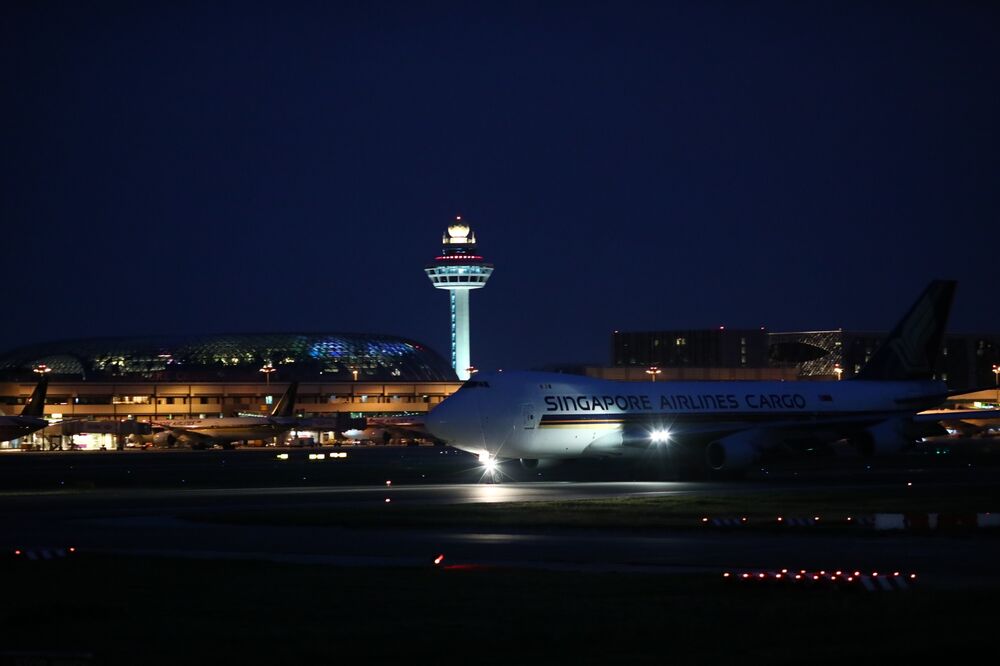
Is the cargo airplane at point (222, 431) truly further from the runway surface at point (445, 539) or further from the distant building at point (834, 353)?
the runway surface at point (445, 539)

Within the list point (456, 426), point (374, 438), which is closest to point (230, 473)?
point (456, 426)

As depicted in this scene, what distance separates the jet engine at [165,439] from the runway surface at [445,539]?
8624cm

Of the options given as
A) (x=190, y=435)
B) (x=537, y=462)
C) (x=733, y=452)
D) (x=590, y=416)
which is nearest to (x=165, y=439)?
(x=190, y=435)

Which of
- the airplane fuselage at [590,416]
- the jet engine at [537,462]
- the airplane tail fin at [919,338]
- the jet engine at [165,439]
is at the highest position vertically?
the airplane tail fin at [919,338]

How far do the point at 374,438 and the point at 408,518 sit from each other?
107 meters

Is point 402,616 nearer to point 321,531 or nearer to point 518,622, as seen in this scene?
point 518,622

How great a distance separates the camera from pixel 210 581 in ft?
77.7

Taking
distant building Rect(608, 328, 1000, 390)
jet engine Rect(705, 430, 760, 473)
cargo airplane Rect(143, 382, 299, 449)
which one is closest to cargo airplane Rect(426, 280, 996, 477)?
jet engine Rect(705, 430, 760, 473)

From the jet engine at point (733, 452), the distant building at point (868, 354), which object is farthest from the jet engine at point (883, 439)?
the distant building at point (868, 354)

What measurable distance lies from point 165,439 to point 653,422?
283ft

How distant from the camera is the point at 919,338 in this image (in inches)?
2970

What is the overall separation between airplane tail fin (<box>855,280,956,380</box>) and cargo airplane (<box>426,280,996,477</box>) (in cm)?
513

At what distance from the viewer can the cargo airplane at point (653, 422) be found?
59.7 m

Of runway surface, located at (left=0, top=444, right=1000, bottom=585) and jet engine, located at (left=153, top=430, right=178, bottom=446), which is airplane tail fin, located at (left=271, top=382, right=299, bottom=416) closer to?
jet engine, located at (left=153, top=430, right=178, bottom=446)
